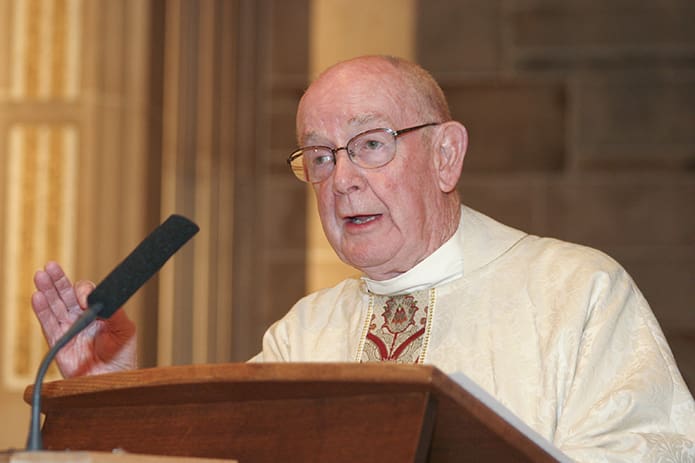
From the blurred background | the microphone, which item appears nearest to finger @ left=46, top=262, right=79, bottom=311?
the microphone

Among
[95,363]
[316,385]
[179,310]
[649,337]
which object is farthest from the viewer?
[179,310]

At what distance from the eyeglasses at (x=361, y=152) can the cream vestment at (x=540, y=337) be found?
285 mm

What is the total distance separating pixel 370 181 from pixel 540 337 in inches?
21.1

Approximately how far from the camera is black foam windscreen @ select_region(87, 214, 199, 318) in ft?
5.99

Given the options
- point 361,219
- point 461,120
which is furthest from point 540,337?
point 461,120

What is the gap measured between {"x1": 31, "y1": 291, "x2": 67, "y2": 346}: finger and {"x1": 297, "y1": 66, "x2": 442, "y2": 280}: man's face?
667 millimetres

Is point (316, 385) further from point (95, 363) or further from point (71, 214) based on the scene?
point (71, 214)

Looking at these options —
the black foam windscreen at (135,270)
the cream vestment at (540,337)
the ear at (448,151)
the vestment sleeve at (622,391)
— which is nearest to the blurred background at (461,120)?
the cream vestment at (540,337)

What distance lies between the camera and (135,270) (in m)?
1.83

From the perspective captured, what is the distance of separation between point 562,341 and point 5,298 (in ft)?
7.93

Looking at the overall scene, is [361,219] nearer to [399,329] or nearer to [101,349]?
[399,329]

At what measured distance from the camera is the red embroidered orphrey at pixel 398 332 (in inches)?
116

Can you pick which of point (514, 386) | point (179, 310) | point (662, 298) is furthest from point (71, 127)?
point (662, 298)

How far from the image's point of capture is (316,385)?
1.79 m
